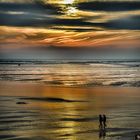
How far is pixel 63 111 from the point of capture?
4806 cm

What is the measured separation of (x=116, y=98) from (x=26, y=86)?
25.4 metres

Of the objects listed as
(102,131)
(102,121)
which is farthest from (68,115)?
(102,131)

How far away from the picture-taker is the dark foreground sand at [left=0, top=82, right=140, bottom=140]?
113ft

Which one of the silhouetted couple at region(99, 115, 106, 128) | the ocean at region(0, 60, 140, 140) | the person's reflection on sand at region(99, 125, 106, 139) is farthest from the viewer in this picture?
the silhouetted couple at region(99, 115, 106, 128)

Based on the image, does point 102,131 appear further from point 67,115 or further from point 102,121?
point 67,115

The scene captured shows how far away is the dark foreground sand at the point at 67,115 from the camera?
34594mm

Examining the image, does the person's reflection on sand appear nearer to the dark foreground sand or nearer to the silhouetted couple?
the dark foreground sand

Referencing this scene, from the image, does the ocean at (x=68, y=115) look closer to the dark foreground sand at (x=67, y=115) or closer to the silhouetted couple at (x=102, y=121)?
the dark foreground sand at (x=67, y=115)

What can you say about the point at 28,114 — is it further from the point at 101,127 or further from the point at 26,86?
the point at 26,86

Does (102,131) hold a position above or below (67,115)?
below

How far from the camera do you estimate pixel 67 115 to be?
44.7 metres

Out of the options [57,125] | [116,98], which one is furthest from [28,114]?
[116,98]

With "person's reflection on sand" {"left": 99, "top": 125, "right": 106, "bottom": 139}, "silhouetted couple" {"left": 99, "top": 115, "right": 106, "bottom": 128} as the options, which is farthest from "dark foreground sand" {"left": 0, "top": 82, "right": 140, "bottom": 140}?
"silhouetted couple" {"left": 99, "top": 115, "right": 106, "bottom": 128}

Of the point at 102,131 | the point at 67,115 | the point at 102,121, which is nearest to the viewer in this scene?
the point at 102,131
